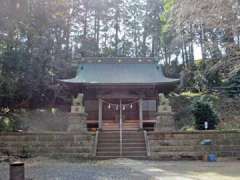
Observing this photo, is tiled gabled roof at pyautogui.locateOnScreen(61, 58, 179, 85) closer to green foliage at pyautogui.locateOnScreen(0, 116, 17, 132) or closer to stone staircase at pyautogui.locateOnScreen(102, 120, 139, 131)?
stone staircase at pyautogui.locateOnScreen(102, 120, 139, 131)

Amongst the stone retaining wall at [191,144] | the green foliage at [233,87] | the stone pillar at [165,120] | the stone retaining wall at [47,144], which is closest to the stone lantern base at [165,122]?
the stone pillar at [165,120]

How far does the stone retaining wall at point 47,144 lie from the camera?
9.98 meters

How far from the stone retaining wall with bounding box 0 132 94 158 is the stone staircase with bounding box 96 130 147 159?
53cm

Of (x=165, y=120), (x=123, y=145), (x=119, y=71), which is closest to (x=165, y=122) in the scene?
(x=165, y=120)

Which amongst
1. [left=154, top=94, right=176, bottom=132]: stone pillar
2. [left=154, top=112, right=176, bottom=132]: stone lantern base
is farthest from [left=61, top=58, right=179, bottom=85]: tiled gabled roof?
[left=154, top=112, right=176, bottom=132]: stone lantern base

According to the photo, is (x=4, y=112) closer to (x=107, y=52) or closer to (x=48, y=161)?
(x=48, y=161)

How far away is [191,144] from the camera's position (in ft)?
33.1

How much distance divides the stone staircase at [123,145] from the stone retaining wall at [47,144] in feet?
1.74

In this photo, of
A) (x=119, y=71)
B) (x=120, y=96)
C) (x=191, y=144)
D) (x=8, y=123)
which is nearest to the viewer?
(x=191, y=144)

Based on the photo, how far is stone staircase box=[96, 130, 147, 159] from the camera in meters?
9.84

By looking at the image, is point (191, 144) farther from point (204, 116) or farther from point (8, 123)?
point (8, 123)

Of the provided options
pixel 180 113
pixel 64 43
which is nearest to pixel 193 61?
pixel 180 113

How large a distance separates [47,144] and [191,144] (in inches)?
221

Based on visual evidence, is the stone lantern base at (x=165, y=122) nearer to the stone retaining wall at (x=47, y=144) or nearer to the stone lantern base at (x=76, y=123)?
the stone retaining wall at (x=47, y=144)
